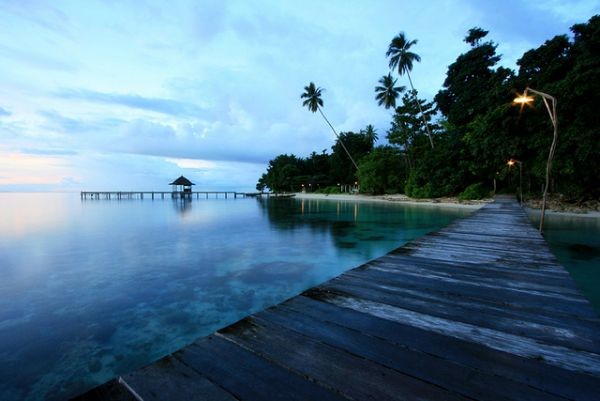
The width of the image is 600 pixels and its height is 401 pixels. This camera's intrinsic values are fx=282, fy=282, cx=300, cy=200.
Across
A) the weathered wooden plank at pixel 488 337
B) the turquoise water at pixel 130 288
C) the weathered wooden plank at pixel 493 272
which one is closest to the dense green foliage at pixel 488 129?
the turquoise water at pixel 130 288

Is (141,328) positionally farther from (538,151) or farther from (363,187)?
(363,187)

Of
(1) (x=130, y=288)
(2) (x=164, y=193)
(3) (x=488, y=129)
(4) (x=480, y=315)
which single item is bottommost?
(1) (x=130, y=288)

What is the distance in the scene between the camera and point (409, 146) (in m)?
35.0

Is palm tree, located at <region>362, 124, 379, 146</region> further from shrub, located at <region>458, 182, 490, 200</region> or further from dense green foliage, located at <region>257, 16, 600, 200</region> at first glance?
shrub, located at <region>458, 182, 490, 200</region>

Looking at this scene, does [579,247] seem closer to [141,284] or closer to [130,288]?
[141,284]

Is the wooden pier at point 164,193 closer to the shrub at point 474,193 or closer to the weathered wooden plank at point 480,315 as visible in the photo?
the shrub at point 474,193

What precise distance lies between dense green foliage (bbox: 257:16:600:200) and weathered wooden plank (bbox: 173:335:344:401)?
19.4m

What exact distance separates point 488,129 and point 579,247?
12.7 metres

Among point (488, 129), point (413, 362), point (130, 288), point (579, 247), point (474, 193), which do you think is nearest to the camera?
point (413, 362)

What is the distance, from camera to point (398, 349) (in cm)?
175

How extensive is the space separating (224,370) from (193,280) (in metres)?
6.20

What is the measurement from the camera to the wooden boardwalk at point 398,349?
4.53ft

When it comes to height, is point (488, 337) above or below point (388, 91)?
below

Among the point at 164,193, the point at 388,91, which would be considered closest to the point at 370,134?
the point at 388,91
